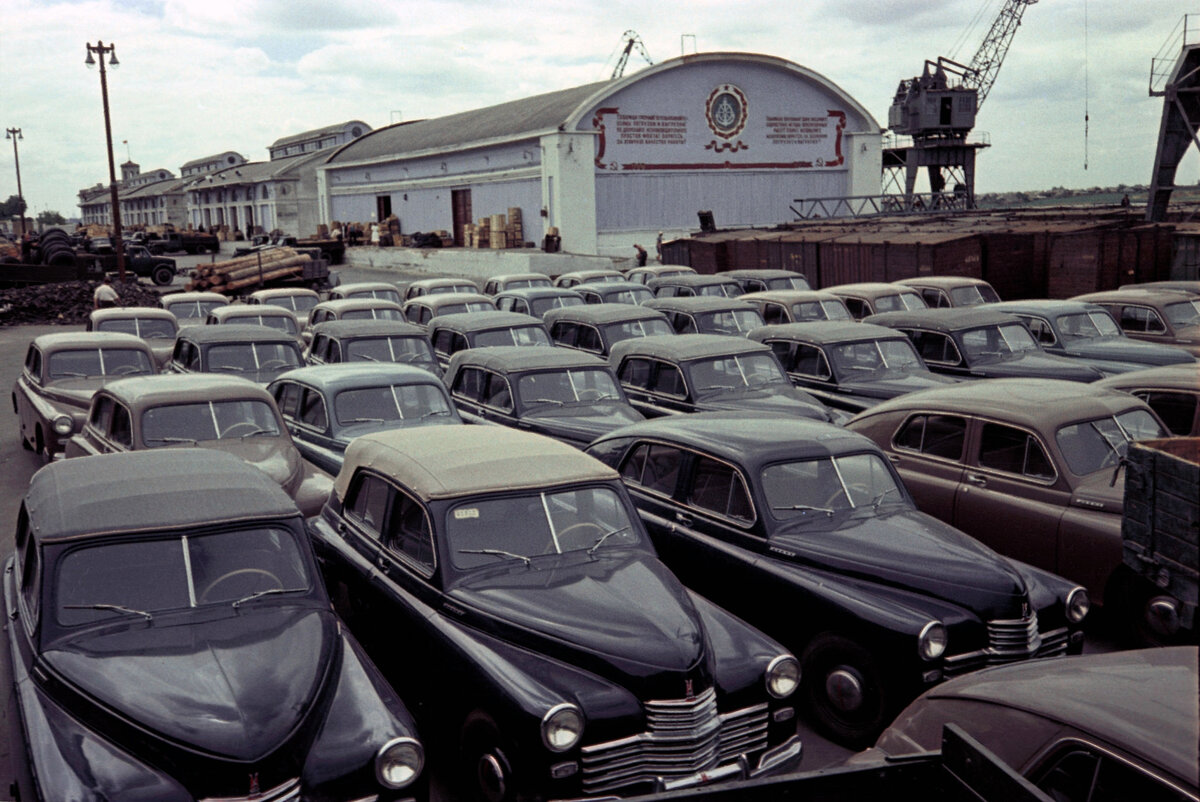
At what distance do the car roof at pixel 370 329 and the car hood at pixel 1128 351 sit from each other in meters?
9.32

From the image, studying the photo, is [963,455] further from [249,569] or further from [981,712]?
[249,569]

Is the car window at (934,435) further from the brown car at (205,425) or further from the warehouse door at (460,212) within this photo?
the warehouse door at (460,212)

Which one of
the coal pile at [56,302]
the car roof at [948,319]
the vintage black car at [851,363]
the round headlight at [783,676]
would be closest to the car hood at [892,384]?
the vintage black car at [851,363]

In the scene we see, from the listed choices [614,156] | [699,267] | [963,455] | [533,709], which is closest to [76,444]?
[533,709]

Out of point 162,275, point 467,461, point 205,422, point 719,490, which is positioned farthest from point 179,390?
point 162,275

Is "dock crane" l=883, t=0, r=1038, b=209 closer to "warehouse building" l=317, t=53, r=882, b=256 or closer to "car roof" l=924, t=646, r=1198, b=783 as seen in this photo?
"warehouse building" l=317, t=53, r=882, b=256

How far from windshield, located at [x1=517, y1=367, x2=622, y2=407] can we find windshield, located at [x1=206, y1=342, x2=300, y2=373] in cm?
391

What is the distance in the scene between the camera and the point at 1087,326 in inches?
548

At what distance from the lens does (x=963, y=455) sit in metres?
8.14

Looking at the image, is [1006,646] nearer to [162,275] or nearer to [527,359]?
[527,359]

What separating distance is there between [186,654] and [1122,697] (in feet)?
13.7

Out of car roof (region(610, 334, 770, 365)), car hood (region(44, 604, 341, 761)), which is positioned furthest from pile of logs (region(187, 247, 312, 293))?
car hood (region(44, 604, 341, 761))

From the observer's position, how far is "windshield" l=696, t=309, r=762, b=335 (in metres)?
15.1

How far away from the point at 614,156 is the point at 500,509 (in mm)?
36534
